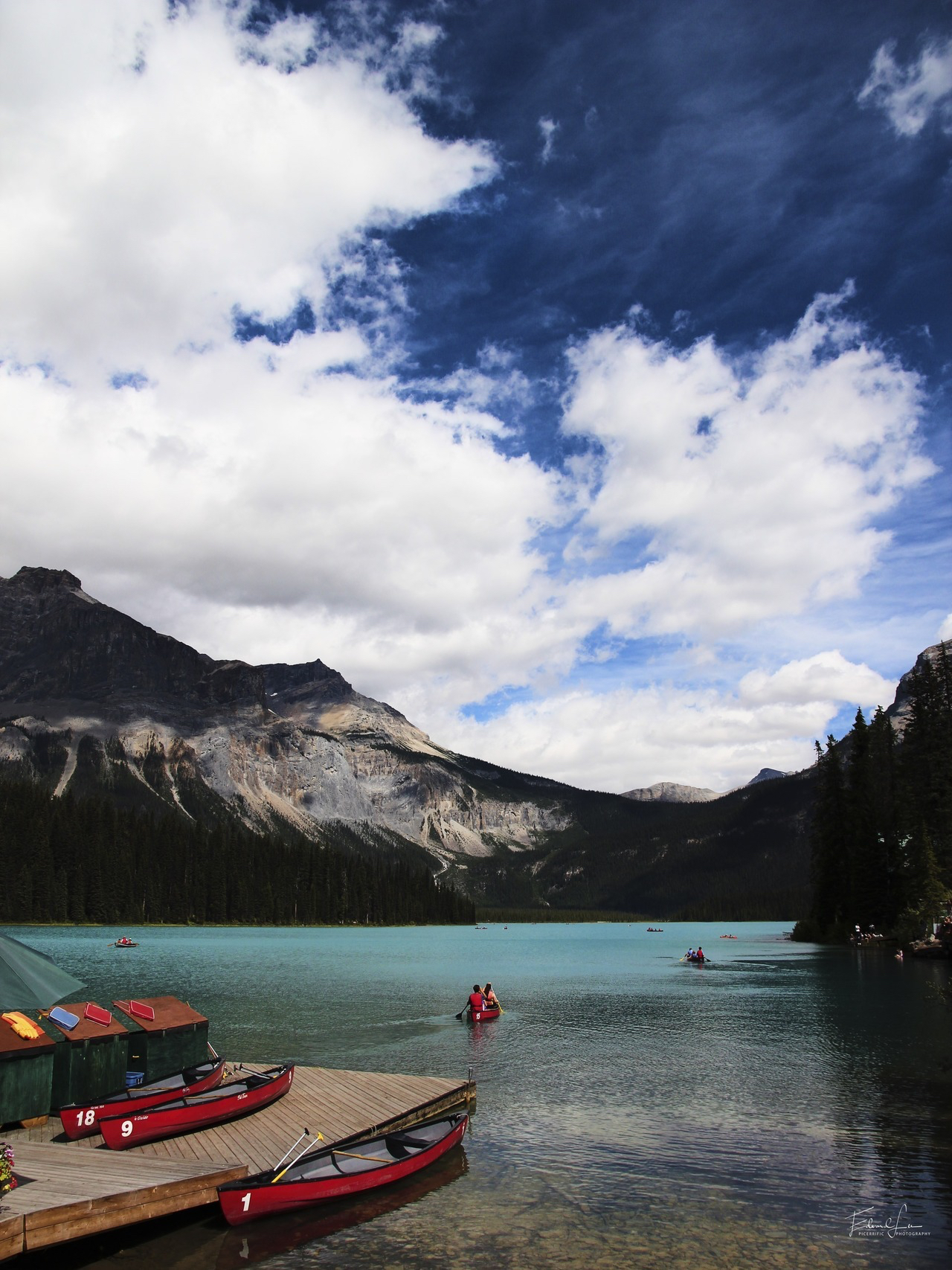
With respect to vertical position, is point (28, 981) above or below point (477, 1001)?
above

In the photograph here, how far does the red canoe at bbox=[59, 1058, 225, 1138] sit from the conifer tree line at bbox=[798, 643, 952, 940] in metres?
77.9

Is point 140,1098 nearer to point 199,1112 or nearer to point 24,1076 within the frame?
point 199,1112

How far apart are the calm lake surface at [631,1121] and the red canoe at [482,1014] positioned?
4.60 ft

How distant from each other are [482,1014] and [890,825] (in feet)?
239

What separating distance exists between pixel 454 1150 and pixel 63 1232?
12886mm

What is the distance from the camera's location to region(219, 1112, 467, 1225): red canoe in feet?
63.4

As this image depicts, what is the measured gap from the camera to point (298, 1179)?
2033 cm

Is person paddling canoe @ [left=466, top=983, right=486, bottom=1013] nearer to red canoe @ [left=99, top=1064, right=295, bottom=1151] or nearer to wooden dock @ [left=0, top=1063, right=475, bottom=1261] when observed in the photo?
wooden dock @ [left=0, top=1063, right=475, bottom=1261]

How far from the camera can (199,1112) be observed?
2423 centimetres

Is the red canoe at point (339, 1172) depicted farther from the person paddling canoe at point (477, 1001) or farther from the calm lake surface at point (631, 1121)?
the person paddling canoe at point (477, 1001)

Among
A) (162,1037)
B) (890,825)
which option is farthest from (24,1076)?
(890,825)

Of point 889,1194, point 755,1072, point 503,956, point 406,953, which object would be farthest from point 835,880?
point 889,1194

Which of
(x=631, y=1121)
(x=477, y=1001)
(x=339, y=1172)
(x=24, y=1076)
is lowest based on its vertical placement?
(x=477, y=1001)

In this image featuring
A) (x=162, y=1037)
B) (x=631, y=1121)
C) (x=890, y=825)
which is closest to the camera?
(x=162, y=1037)
